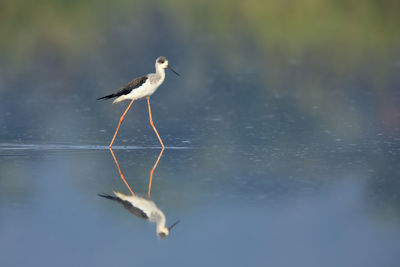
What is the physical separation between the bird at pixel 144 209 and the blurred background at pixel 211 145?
3.0 inches

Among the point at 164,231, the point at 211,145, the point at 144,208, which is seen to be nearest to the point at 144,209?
the point at 144,208

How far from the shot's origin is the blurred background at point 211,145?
195 inches

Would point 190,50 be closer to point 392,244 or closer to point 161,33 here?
point 161,33

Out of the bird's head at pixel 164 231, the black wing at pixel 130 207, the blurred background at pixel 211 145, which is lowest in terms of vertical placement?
the bird's head at pixel 164 231

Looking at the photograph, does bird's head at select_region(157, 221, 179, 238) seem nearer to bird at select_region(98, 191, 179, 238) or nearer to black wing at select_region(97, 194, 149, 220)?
bird at select_region(98, 191, 179, 238)

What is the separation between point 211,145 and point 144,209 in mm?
2351

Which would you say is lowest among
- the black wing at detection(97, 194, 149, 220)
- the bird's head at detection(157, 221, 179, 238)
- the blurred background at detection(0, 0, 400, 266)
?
the bird's head at detection(157, 221, 179, 238)

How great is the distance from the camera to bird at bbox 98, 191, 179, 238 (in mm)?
5204

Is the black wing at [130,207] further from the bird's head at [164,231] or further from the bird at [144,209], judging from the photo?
the bird's head at [164,231]

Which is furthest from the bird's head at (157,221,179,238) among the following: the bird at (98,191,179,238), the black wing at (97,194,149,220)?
the black wing at (97,194,149,220)

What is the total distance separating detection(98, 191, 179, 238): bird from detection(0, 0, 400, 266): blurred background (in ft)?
0.25

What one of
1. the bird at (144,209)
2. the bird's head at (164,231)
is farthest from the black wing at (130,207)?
the bird's head at (164,231)

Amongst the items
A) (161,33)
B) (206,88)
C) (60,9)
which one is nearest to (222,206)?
(206,88)

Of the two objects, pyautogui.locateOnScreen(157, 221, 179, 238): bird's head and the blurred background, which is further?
pyautogui.locateOnScreen(157, 221, 179, 238): bird's head
